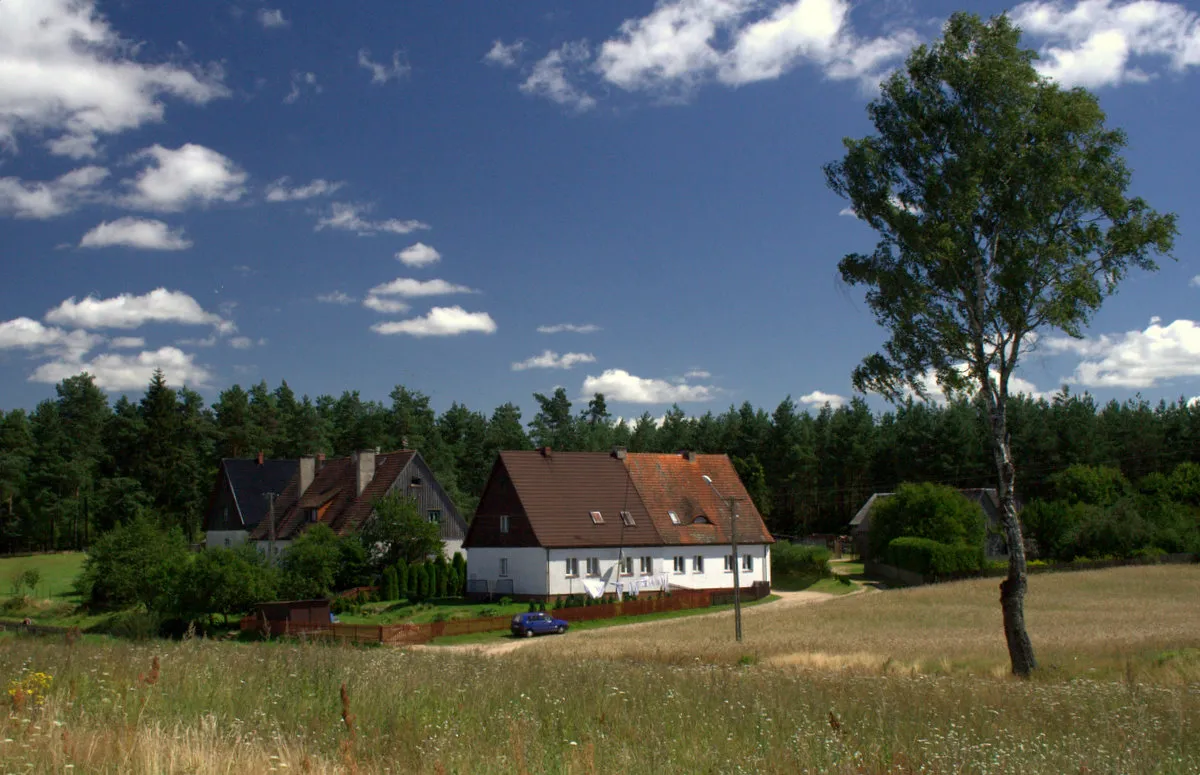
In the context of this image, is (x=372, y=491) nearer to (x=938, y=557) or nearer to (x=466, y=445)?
(x=938, y=557)

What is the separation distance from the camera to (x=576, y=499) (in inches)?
2085

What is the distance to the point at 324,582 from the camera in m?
44.3

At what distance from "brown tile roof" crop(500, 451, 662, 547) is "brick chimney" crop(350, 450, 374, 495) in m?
10.0

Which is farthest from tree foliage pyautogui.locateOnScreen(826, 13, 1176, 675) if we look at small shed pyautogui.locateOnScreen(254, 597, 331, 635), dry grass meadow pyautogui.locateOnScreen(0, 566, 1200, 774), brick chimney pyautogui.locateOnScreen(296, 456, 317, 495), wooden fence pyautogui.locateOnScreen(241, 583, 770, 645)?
brick chimney pyautogui.locateOnScreen(296, 456, 317, 495)

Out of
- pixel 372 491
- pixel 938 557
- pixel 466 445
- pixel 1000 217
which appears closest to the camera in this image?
pixel 1000 217

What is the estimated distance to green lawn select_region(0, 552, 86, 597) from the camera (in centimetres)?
5700

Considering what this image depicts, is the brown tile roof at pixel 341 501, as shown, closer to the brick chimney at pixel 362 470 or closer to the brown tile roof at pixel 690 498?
the brick chimney at pixel 362 470

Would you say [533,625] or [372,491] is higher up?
[372,491]

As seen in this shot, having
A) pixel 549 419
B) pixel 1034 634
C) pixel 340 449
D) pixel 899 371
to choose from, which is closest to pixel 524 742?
pixel 899 371

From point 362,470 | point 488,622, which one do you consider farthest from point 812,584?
point 362,470

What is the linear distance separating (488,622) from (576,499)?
13.8 meters

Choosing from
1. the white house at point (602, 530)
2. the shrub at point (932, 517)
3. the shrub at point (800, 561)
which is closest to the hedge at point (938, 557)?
the shrub at point (932, 517)

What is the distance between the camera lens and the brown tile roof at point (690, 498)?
2144 inches

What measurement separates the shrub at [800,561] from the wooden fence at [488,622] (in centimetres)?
840
